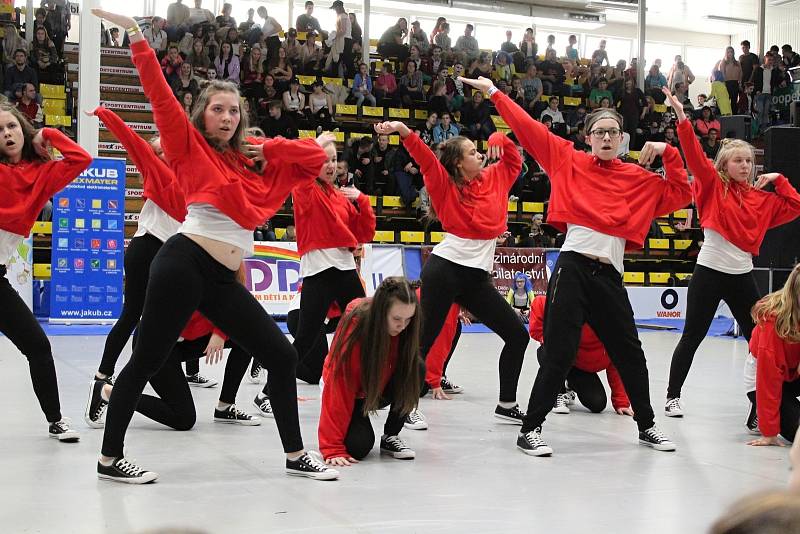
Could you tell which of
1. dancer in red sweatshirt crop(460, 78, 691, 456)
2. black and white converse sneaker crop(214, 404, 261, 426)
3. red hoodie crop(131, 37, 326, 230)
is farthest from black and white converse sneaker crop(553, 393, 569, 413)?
red hoodie crop(131, 37, 326, 230)

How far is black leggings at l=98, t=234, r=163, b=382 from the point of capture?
16.8ft

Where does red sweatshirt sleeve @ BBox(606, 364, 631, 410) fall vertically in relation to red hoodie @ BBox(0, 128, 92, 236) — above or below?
below

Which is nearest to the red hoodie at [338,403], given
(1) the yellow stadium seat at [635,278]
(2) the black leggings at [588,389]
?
(2) the black leggings at [588,389]

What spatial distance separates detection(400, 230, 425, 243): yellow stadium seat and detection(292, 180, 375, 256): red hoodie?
9.12m

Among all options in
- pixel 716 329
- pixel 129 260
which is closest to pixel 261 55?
pixel 716 329

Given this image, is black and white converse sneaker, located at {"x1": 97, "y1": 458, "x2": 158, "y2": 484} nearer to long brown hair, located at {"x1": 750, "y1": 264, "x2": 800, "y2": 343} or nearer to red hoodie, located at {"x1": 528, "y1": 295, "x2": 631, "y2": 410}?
red hoodie, located at {"x1": 528, "y1": 295, "x2": 631, "y2": 410}

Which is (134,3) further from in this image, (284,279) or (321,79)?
(284,279)

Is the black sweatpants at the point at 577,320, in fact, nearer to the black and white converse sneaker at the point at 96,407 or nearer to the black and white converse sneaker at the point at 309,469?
the black and white converse sneaker at the point at 309,469

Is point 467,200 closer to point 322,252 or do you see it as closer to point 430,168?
point 430,168

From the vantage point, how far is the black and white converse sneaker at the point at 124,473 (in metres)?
3.62

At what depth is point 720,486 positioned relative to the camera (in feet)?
12.7

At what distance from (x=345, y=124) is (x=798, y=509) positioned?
1606 centimetres

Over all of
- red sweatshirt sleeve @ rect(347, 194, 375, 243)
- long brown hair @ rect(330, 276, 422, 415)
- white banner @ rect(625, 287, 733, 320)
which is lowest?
white banner @ rect(625, 287, 733, 320)

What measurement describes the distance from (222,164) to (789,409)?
130 inches
